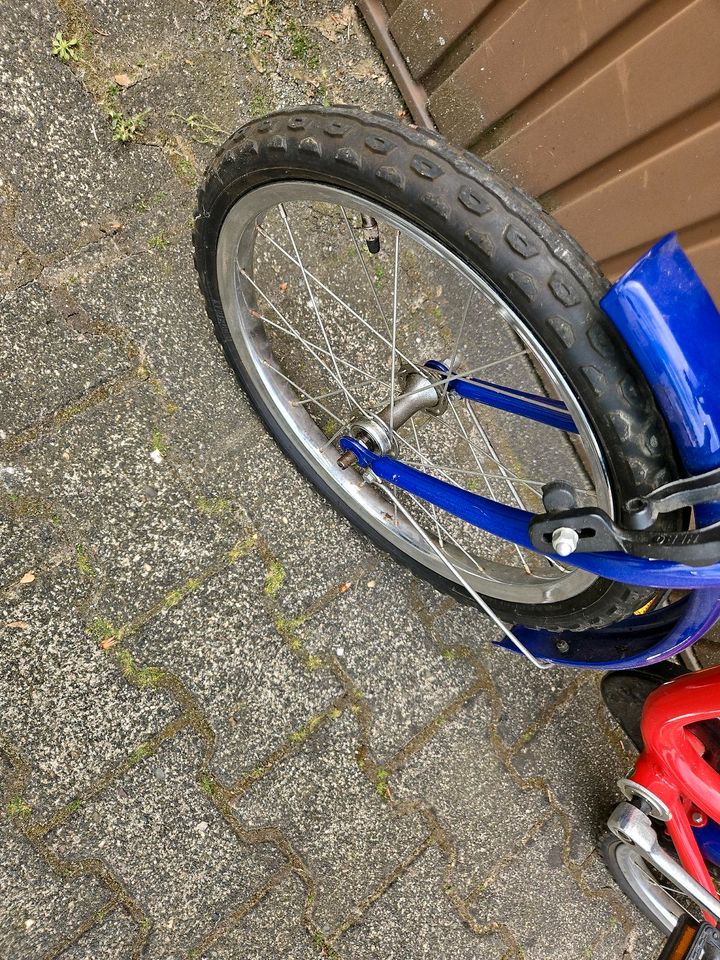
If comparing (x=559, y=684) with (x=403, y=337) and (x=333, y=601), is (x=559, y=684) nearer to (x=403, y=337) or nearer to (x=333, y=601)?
(x=333, y=601)

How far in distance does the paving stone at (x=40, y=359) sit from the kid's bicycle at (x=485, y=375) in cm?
28

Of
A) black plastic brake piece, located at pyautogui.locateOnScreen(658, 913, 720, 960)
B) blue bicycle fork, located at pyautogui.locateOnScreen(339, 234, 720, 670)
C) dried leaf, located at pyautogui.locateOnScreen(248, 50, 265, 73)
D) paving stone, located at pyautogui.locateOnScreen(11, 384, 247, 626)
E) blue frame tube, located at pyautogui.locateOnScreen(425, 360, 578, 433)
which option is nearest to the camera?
blue bicycle fork, located at pyautogui.locateOnScreen(339, 234, 720, 670)

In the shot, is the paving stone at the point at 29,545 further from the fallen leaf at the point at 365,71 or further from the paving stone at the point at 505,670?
the fallen leaf at the point at 365,71

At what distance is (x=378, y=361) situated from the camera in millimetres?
1772

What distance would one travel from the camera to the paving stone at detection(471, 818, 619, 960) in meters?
1.67

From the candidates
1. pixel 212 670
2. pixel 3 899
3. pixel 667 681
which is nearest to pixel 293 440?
pixel 212 670

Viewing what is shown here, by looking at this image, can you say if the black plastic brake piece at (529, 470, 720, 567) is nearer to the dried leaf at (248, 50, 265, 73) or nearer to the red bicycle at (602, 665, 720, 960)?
the red bicycle at (602, 665, 720, 960)

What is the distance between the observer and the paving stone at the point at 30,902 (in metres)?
1.38

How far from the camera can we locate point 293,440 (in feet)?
5.37

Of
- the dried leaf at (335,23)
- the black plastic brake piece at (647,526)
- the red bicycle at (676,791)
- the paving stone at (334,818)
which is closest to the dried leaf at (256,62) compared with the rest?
the dried leaf at (335,23)

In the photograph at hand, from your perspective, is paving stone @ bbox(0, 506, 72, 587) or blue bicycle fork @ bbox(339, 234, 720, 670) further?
paving stone @ bbox(0, 506, 72, 587)

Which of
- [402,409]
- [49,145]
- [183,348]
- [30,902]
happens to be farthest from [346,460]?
[30,902]

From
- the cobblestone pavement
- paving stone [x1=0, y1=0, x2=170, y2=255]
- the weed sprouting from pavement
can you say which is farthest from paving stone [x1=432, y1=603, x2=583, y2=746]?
the weed sprouting from pavement

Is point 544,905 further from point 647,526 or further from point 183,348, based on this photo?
point 183,348
